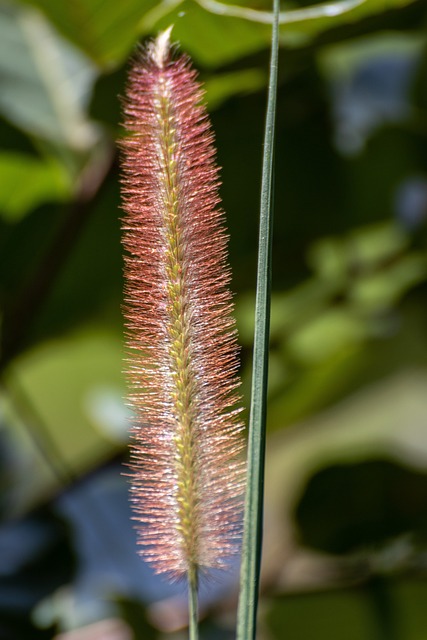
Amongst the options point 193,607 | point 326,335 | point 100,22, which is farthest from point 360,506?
point 193,607

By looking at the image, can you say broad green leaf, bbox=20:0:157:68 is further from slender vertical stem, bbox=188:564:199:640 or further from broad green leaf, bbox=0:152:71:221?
slender vertical stem, bbox=188:564:199:640

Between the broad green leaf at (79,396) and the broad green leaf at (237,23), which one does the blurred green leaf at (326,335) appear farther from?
the broad green leaf at (237,23)

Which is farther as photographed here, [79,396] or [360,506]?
[79,396]

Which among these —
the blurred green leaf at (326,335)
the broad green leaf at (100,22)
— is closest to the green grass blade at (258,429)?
the broad green leaf at (100,22)

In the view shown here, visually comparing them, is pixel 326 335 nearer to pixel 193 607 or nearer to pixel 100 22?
pixel 100 22

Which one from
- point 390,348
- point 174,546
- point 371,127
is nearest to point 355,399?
point 390,348

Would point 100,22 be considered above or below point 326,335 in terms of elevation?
above
